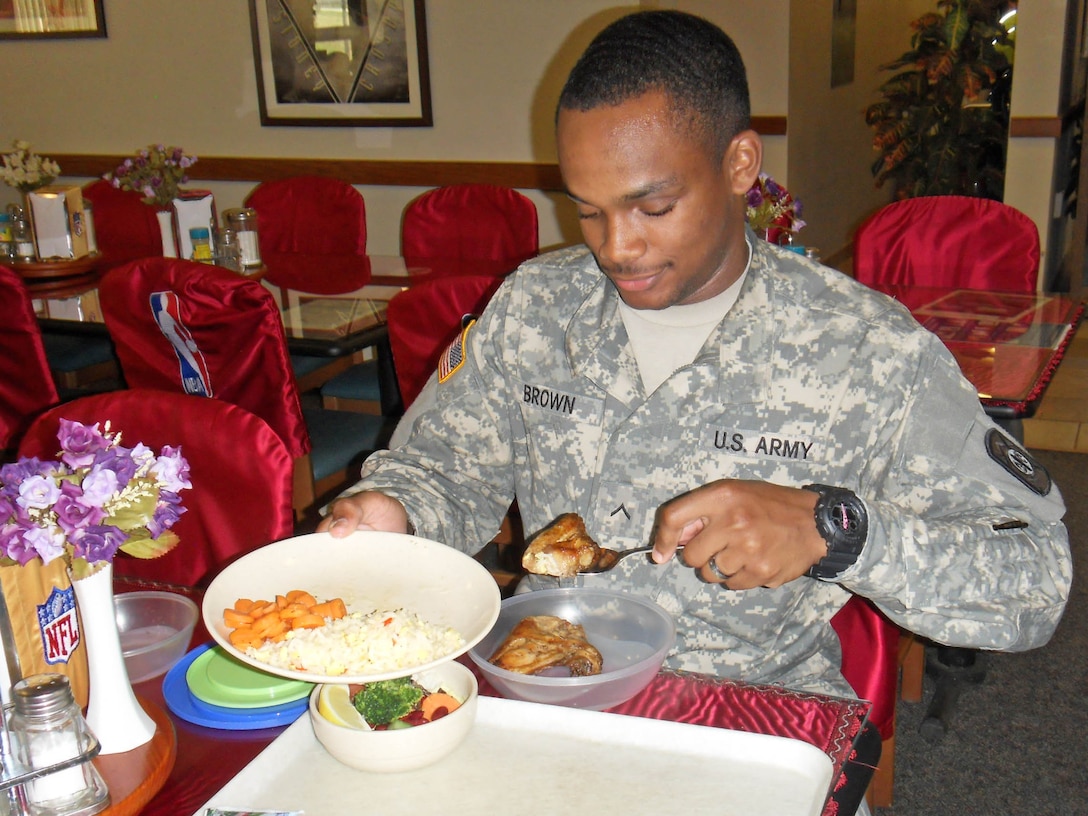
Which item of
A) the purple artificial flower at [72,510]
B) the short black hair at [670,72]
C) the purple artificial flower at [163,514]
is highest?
the short black hair at [670,72]

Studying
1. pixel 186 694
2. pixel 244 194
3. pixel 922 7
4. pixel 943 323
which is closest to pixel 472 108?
pixel 244 194

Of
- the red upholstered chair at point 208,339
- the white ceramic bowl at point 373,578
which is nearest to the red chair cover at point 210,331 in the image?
the red upholstered chair at point 208,339

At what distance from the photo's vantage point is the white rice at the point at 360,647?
40.4 inches

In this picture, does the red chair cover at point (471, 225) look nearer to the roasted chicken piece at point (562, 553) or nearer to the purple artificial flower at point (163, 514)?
the roasted chicken piece at point (562, 553)

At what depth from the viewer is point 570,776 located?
1008mm

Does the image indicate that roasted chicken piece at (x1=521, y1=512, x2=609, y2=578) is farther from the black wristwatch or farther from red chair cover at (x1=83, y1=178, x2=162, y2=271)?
red chair cover at (x1=83, y1=178, x2=162, y2=271)

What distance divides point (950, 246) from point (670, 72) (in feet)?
6.55

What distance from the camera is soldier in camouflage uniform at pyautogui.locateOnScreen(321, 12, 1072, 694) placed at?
121 cm

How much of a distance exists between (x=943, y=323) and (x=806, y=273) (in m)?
1.32

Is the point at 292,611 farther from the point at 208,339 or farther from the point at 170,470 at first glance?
the point at 208,339

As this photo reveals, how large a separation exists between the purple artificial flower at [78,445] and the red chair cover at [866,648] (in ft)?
3.44

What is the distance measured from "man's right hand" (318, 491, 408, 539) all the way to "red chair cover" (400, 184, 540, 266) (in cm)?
240

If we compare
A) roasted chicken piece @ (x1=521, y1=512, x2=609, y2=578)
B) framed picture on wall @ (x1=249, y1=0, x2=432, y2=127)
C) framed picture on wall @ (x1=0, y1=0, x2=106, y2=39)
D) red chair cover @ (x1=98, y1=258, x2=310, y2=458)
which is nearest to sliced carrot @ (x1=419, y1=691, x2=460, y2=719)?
roasted chicken piece @ (x1=521, y1=512, x2=609, y2=578)

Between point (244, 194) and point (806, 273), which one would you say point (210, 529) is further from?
point (244, 194)
